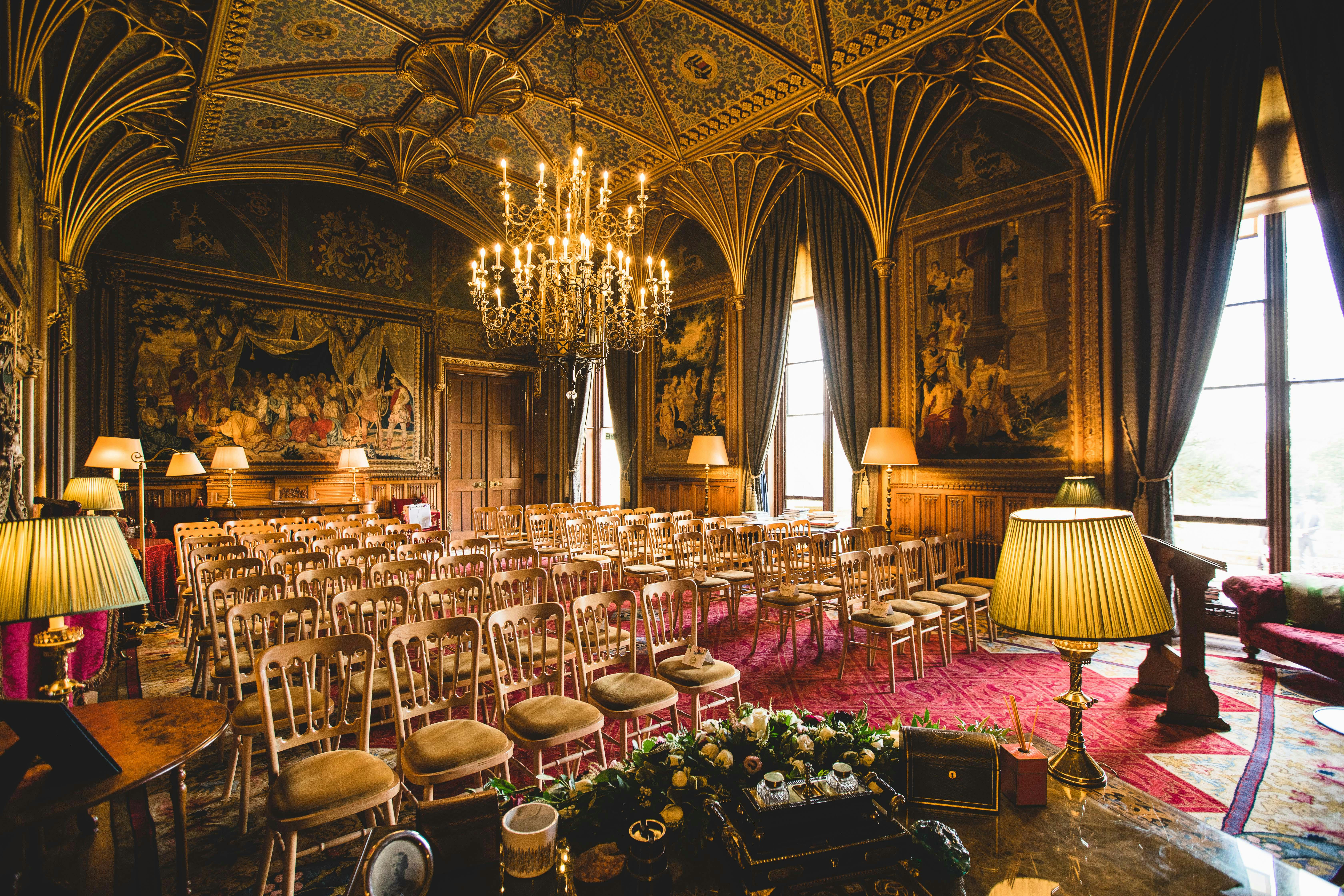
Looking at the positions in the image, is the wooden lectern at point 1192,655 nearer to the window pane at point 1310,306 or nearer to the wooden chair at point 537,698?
the window pane at point 1310,306

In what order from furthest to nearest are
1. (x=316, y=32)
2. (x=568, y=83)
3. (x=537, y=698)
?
(x=568, y=83)
(x=316, y=32)
(x=537, y=698)

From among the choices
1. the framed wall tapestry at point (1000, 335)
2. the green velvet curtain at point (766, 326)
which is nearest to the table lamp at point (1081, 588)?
the framed wall tapestry at point (1000, 335)

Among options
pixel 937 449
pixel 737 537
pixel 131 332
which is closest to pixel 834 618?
pixel 737 537

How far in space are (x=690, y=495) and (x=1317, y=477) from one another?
7.38 metres

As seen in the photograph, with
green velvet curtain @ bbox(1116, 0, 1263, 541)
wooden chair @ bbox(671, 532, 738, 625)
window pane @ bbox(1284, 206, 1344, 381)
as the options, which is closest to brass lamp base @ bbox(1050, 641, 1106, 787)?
wooden chair @ bbox(671, 532, 738, 625)

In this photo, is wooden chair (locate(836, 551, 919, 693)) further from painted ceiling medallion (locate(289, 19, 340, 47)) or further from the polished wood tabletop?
painted ceiling medallion (locate(289, 19, 340, 47))

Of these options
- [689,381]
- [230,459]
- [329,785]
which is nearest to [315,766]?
[329,785]

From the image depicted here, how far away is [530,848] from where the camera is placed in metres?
1.34

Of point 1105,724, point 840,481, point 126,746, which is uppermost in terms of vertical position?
point 840,481

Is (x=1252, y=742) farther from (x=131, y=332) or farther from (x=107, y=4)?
(x=131, y=332)

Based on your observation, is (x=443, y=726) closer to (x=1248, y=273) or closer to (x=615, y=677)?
(x=615, y=677)

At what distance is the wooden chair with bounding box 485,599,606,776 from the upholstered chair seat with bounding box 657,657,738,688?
1.50ft

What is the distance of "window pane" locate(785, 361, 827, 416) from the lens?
30.6ft

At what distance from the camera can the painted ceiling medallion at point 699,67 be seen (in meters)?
7.03
